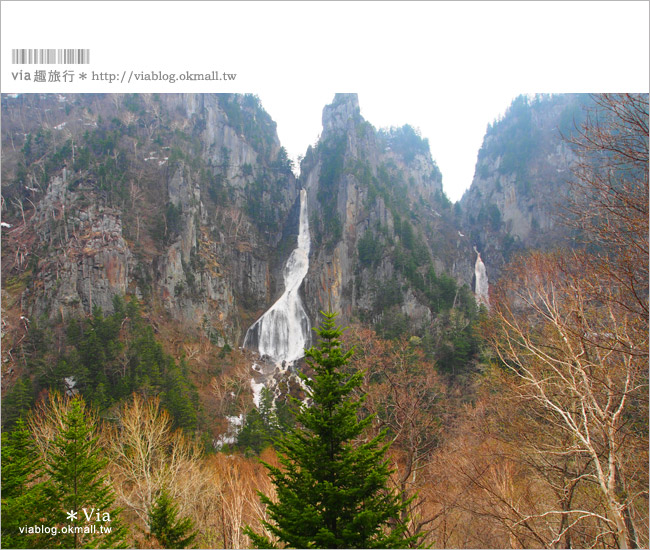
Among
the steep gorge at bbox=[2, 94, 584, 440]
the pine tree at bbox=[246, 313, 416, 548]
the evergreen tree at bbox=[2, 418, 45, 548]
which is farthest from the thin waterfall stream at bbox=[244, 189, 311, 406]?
the pine tree at bbox=[246, 313, 416, 548]

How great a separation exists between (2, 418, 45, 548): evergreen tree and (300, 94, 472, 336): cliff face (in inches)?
1229

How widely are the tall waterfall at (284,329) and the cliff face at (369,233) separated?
220 centimetres

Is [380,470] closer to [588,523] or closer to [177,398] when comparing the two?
[588,523]

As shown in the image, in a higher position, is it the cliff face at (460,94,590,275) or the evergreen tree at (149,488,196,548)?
the cliff face at (460,94,590,275)

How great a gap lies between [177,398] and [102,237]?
960 inches

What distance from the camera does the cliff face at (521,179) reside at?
57656mm

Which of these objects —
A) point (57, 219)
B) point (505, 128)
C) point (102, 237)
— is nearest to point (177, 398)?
point (102, 237)

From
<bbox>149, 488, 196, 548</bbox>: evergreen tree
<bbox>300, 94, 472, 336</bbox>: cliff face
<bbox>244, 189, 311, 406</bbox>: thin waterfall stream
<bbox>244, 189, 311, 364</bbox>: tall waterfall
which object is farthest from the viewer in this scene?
<bbox>244, 189, 311, 364</bbox>: tall waterfall

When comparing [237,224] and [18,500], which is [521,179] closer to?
[237,224]

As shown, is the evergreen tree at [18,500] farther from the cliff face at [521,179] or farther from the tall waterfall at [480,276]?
the cliff face at [521,179]

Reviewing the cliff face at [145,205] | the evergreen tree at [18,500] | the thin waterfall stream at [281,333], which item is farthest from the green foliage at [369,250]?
the evergreen tree at [18,500]

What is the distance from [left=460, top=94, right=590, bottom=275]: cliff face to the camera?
57.7 m

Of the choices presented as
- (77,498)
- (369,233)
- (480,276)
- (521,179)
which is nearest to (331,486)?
(77,498)

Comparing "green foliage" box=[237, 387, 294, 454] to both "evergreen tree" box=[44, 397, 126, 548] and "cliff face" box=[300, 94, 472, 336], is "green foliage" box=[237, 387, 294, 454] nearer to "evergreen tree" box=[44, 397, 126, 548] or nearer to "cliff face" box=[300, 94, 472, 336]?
"evergreen tree" box=[44, 397, 126, 548]
